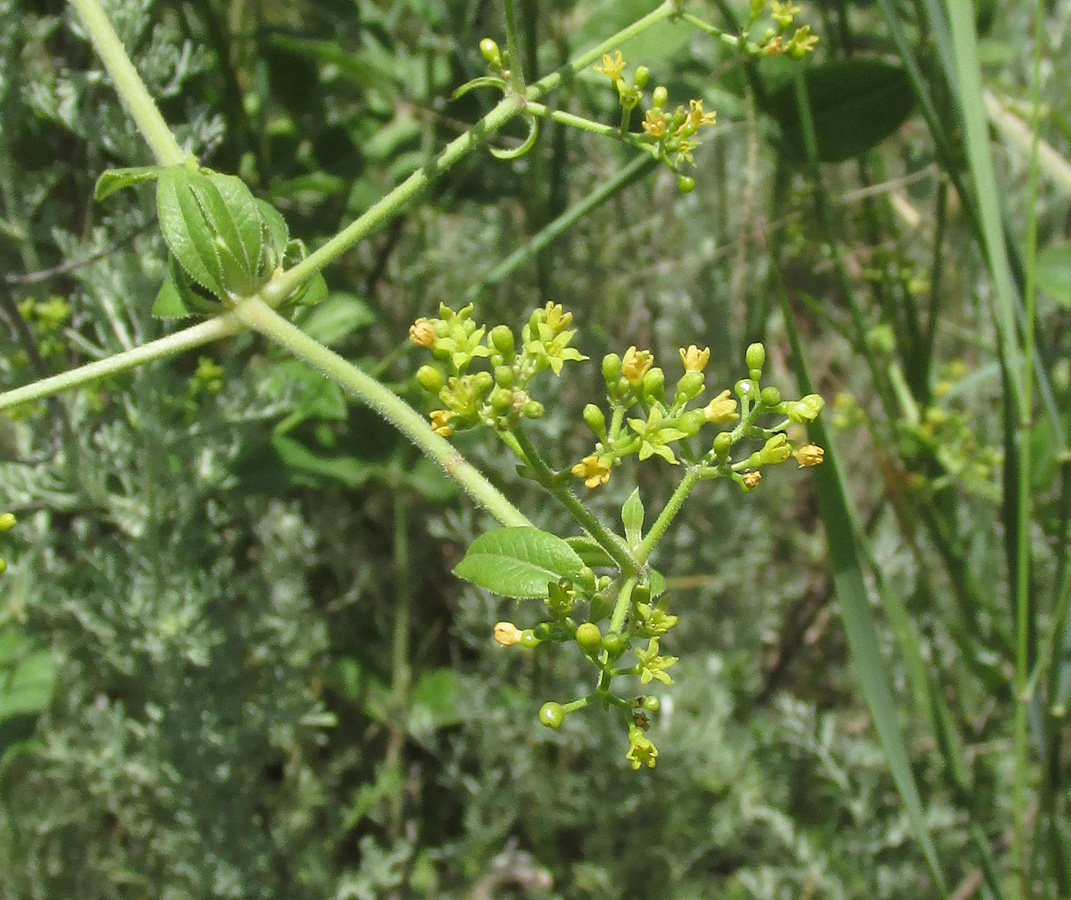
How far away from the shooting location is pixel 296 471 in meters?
1.87

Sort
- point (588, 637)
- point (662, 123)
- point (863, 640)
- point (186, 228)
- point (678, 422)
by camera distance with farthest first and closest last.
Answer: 1. point (863, 640)
2. point (662, 123)
3. point (186, 228)
4. point (678, 422)
5. point (588, 637)

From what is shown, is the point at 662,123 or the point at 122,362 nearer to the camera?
the point at 122,362

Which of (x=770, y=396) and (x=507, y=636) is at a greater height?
(x=770, y=396)

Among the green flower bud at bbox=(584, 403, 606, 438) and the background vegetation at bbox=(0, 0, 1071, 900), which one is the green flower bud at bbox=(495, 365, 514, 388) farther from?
the background vegetation at bbox=(0, 0, 1071, 900)

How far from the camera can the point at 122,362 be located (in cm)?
100

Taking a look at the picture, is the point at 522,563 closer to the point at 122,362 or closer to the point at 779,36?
the point at 122,362

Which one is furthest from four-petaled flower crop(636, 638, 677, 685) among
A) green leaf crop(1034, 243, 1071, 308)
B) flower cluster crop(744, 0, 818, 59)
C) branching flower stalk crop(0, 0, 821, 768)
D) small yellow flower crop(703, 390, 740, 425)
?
green leaf crop(1034, 243, 1071, 308)

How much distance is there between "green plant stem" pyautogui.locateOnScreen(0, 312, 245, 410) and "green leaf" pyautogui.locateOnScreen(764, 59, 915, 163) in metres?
1.19

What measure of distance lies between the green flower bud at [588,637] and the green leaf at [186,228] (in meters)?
0.56

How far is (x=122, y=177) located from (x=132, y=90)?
126 mm

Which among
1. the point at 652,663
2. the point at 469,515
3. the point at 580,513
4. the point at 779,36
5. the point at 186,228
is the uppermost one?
the point at 779,36

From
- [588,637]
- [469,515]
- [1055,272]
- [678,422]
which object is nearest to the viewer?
[588,637]

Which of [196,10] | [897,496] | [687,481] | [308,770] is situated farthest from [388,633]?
[687,481]

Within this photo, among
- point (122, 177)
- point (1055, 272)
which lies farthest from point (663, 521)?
point (1055, 272)
